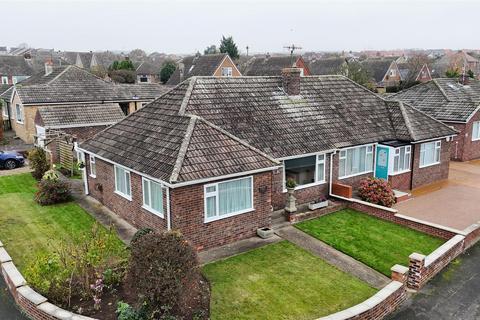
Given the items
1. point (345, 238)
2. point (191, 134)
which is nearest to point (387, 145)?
point (345, 238)

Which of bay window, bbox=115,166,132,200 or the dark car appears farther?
the dark car

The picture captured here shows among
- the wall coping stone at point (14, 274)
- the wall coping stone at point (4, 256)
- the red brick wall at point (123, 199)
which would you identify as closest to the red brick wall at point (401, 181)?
the red brick wall at point (123, 199)

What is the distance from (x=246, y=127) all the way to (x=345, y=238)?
6.26 m

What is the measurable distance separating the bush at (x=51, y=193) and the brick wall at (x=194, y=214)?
2.79 m

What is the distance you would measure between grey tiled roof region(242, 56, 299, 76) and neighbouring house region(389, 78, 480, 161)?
89.5 feet

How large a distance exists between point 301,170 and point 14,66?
66858 millimetres

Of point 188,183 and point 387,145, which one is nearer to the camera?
point 188,183

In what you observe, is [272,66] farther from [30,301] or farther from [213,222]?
[30,301]

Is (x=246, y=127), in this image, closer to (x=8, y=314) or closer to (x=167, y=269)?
(x=167, y=269)

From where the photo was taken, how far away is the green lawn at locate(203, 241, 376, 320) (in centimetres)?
1051

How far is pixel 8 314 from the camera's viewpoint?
10.5 meters

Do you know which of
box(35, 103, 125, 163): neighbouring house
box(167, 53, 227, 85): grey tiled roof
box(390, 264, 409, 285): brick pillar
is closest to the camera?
box(390, 264, 409, 285): brick pillar

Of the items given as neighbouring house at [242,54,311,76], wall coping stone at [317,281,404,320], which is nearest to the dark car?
wall coping stone at [317,281,404,320]

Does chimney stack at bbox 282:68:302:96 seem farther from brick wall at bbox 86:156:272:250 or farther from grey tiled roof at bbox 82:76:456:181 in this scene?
brick wall at bbox 86:156:272:250
